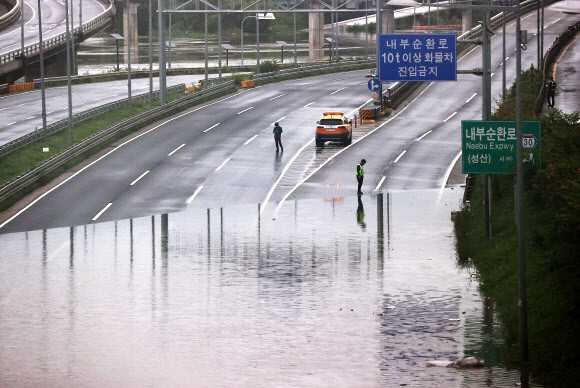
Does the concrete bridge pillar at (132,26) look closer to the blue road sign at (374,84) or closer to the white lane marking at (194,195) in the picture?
the blue road sign at (374,84)

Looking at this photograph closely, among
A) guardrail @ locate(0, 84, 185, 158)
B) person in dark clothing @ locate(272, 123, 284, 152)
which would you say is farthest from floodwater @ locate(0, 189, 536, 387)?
guardrail @ locate(0, 84, 185, 158)

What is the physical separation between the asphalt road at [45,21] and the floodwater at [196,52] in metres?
7.47

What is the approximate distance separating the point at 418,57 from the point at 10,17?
83891 millimetres

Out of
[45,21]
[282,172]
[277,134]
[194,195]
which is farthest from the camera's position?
[45,21]

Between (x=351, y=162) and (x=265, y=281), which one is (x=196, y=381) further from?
(x=351, y=162)

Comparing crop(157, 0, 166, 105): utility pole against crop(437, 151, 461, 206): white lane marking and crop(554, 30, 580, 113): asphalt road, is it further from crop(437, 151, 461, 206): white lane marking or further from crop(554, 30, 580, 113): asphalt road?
crop(554, 30, 580, 113): asphalt road

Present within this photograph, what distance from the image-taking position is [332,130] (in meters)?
59.2

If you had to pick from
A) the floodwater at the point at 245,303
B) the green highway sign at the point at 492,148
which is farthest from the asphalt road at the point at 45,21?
the green highway sign at the point at 492,148

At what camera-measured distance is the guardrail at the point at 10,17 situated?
392 ft

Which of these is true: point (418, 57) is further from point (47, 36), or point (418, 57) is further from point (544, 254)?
point (47, 36)

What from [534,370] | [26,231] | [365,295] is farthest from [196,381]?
[26,231]

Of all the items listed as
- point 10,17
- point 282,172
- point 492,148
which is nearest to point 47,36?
point 10,17

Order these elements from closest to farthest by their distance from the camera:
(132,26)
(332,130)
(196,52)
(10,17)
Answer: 1. (332,130)
2. (10,17)
3. (132,26)
4. (196,52)

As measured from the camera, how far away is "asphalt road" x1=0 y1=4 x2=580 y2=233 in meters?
44.5
